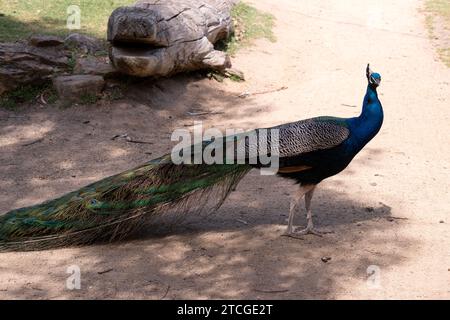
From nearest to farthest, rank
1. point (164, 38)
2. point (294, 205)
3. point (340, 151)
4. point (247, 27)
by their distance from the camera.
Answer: point (340, 151) → point (294, 205) → point (164, 38) → point (247, 27)

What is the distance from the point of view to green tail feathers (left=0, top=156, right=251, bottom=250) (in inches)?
202

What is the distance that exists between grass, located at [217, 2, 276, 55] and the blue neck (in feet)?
17.7

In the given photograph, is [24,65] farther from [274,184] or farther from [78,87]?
[274,184]

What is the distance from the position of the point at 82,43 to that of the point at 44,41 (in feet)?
1.91

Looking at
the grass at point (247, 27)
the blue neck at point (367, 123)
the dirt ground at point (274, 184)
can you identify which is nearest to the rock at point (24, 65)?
the dirt ground at point (274, 184)

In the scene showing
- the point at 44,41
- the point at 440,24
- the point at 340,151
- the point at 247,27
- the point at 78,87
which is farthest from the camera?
the point at 440,24

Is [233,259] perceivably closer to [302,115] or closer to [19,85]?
[302,115]

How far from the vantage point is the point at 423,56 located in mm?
10805

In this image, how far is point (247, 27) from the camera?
1132 cm

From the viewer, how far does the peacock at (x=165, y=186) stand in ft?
16.7

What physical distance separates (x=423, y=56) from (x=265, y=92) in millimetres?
3049

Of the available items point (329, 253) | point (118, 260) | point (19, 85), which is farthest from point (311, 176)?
point (19, 85)

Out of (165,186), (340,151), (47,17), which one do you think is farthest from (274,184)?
(47,17)

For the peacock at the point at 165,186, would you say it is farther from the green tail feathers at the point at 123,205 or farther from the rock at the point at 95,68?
the rock at the point at 95,68
